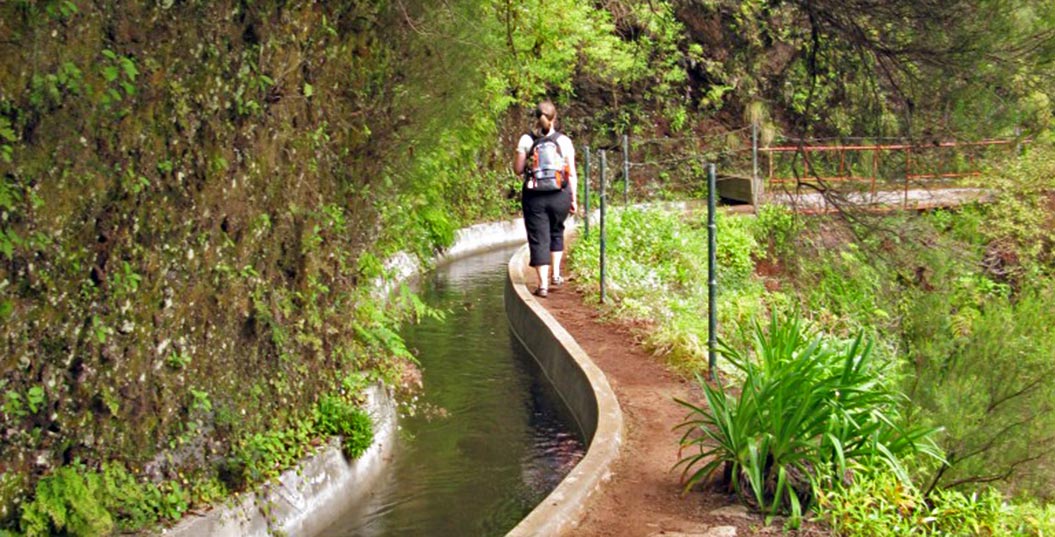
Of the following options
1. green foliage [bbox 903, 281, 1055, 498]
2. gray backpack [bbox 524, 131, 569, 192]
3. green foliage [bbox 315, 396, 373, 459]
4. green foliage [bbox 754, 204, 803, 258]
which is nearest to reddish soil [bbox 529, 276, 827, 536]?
green foliage [bbox 754, 204, 803, 258]

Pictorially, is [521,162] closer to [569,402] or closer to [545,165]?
[545,165]

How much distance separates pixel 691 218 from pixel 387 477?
14.5 m

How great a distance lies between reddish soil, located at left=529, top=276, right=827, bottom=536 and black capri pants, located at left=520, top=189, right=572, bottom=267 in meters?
1.99

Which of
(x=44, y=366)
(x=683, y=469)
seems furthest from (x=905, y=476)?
(x=44, y=366)

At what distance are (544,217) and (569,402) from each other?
3.38 meters

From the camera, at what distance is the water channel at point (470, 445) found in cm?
800

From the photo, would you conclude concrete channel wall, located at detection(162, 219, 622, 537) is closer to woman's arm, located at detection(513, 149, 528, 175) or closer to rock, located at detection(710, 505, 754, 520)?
rock, located at detection(710, 505, 754, 520)

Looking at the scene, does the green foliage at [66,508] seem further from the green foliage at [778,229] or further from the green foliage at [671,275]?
the green foliage at [671,275]

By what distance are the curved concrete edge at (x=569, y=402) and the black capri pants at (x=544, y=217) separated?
595mm

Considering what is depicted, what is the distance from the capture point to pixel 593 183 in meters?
32.4

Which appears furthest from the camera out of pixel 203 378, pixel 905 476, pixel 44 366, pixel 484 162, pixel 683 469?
pixel 484 162

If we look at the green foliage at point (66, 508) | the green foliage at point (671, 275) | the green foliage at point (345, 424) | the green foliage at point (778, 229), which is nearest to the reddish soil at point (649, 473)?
the green foliage at point (671, 275)

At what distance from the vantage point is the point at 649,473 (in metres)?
7.44

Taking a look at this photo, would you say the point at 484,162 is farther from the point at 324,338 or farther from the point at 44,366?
the point at 44,366
